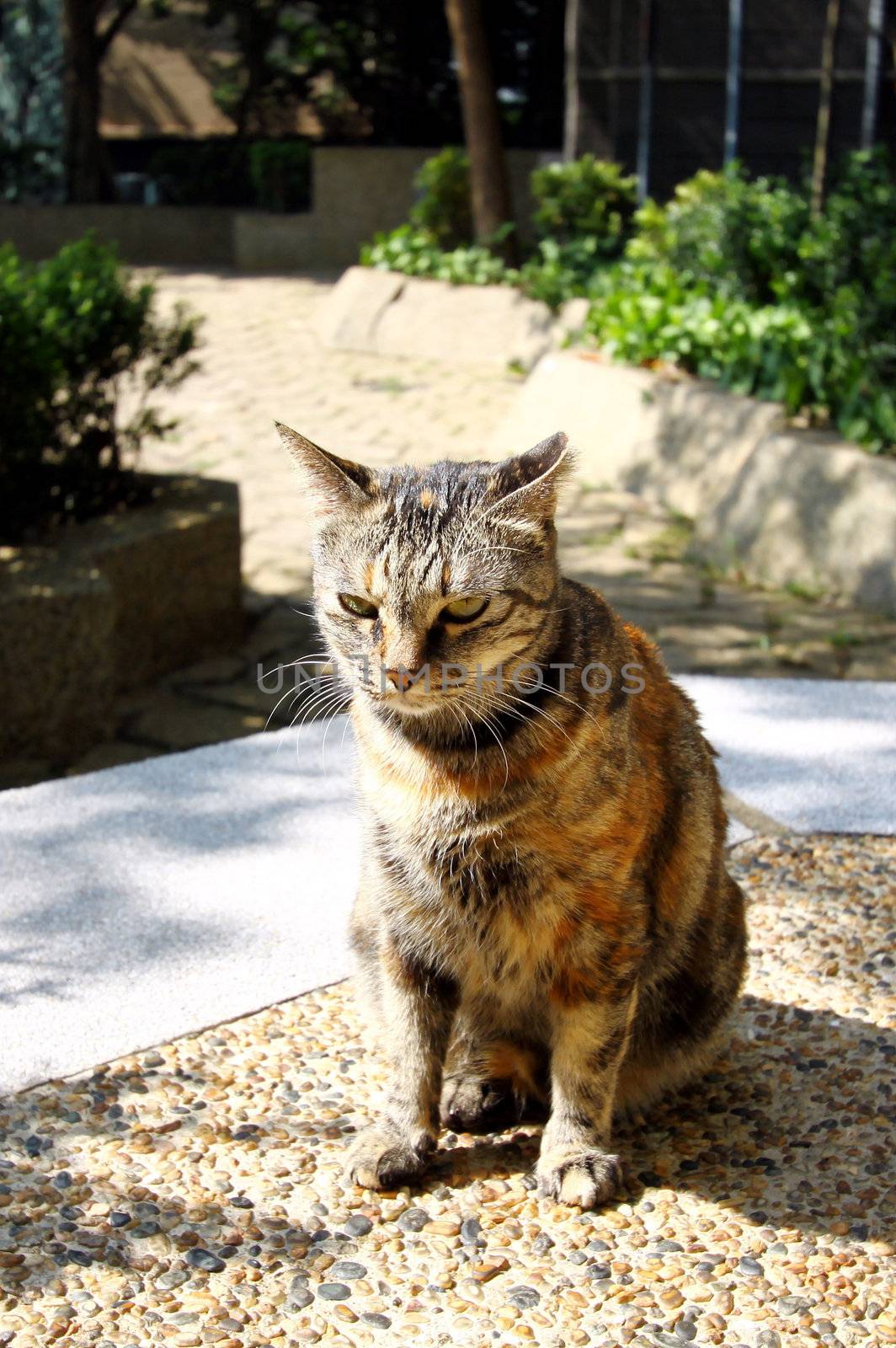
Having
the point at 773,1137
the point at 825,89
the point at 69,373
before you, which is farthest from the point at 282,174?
the point at 773,1137

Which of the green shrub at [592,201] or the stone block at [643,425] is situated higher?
the green shrub at [592,201]

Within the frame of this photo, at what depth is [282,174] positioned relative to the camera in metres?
17.5

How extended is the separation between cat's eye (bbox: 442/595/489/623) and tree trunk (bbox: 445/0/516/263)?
1014 cm

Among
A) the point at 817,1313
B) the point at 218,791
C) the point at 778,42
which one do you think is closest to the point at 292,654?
the point at 218,791

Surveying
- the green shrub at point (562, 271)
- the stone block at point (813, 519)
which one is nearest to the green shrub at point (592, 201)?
the green shrub at point (562, 271)

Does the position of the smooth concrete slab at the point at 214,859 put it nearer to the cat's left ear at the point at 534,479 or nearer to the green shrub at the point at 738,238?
the cat's left ear at the point at 534,479

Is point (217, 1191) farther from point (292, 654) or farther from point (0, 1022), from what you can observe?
point (292, 654)

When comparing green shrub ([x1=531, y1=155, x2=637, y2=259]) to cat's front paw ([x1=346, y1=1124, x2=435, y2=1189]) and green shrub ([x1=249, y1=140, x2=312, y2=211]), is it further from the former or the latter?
cat's front paw ([x1=346, y1=1124, x2=435, y2=1189])

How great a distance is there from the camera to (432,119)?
1830 centimetres

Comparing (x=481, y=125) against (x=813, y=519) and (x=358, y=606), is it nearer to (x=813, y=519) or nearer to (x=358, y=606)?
(x=813, y=519)

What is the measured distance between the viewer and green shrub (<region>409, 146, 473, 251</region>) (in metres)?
12.6

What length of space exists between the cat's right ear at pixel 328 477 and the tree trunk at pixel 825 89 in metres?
8.75

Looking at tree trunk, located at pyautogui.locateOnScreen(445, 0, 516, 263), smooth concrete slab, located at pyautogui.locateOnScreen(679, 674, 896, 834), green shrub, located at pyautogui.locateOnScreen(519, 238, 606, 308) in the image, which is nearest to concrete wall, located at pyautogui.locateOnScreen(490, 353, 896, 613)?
smooth concrete slab, located at pyautogui.locateOnScreen(679, 674, 896, 834)

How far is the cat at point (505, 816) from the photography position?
7.34ft
